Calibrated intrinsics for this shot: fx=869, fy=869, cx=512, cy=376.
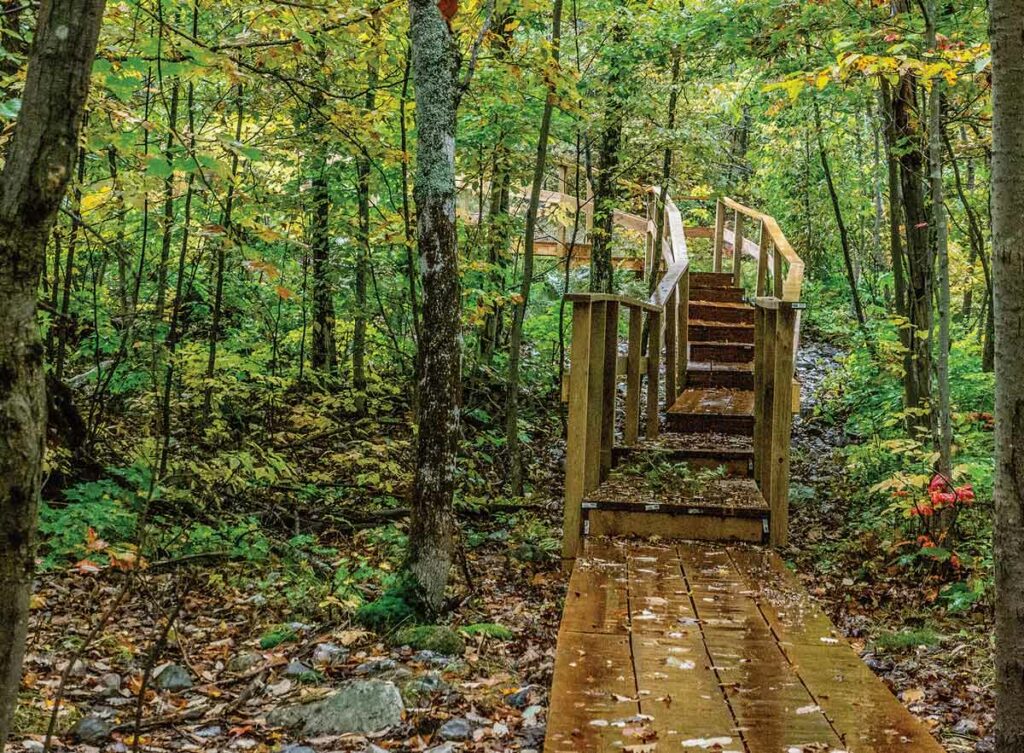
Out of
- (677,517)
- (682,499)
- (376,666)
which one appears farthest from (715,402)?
(376,666)

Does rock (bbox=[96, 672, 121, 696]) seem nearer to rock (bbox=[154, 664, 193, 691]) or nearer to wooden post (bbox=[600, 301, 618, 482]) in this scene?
rock (bbox=[154, 664, 193, 691])

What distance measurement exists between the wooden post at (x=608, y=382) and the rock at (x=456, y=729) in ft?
10.5

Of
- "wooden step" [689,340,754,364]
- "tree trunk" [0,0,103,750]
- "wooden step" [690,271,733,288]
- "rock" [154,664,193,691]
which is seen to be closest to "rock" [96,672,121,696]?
"rock" [154,664,193,691]

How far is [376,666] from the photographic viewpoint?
14.6 ft

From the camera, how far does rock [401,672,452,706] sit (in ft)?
13.1

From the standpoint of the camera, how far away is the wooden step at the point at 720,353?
10.6m

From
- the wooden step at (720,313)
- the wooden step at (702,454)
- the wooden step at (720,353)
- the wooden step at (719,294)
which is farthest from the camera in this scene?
the wooden step at (719,294)

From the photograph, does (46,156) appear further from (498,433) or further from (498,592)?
(498,433)

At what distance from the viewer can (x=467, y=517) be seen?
8406 mm

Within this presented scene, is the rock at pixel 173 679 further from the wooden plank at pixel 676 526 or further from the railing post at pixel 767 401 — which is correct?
the railing post at pixel 767 401

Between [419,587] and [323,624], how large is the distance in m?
0.63

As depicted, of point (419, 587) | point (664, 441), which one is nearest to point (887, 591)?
point (664, 441)

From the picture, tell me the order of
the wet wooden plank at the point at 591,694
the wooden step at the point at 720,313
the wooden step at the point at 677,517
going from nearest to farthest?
the wet wooden plank at the point at 591,694
the wooden step at the point at 677,517
the wooden step at the point at 720,313

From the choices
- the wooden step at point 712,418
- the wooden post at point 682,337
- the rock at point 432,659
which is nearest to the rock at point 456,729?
the rock at point 432,659
